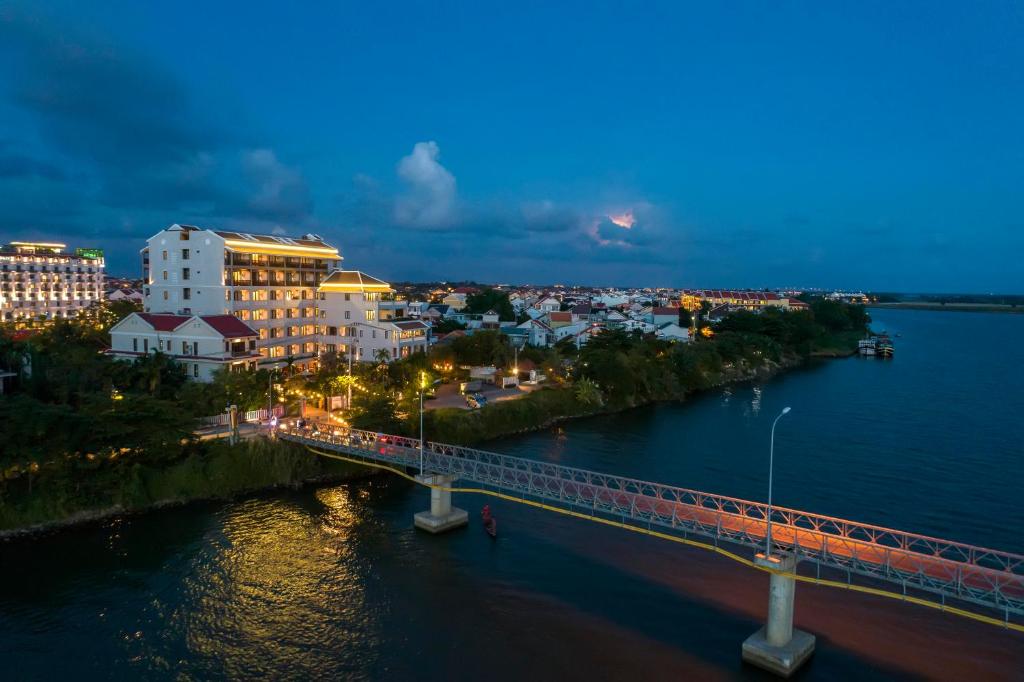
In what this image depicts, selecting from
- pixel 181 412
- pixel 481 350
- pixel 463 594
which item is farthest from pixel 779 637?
pixel 481 350

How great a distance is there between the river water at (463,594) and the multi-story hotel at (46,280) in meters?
58.9

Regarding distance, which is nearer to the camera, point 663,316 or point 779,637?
point 779,637

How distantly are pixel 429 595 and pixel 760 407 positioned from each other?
3569cm

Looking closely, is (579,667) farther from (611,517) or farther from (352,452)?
(352,452)

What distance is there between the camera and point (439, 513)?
76.5ft

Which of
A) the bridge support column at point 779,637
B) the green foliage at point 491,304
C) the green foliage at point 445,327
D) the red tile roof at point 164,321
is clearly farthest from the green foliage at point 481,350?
the green foliage at point 491,304

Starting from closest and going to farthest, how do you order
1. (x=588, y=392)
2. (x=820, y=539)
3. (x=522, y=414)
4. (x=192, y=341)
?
(x=820, y=539) → (x=192, y=341) → (x=522, y=414) → (x=588, y=392)

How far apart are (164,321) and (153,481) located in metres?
14.7

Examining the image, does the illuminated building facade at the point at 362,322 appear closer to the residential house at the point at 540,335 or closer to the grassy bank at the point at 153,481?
the grassy bank at the point at 153,481

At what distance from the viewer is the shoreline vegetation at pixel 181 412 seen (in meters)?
23.2

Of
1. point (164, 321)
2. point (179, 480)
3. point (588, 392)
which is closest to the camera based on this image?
point (179, 480)

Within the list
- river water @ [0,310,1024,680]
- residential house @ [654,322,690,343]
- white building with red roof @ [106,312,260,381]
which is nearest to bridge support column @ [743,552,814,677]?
river water @ [0,310,1024,680]

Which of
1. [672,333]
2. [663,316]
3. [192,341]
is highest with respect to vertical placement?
[663,316]

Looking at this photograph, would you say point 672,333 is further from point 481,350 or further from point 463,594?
point 463,594
